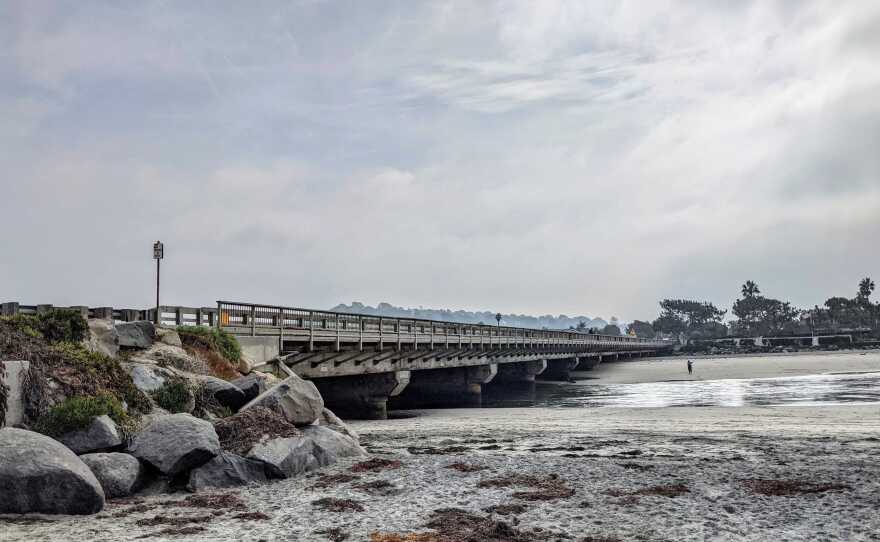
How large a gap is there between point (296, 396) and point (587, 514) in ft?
25.9

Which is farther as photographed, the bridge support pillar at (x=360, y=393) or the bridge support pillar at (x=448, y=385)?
the bridge support pillar at (x=448, y=385)

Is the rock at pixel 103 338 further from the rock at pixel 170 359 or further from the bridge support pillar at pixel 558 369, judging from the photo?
the bridge support pillar at pixel 558 369

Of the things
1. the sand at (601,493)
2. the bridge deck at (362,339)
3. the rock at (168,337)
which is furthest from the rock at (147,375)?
the bridge deck at (362,339)

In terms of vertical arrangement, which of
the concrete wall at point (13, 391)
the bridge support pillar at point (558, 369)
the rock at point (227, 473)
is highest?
the concrete wall at point (13, 391)

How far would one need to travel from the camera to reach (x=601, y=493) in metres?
11.1

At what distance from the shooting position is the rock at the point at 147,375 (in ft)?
49.8

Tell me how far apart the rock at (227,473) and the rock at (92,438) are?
5.19ft

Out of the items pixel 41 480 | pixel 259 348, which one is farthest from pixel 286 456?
pixel 259 348

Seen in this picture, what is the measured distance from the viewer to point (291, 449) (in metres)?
13.5

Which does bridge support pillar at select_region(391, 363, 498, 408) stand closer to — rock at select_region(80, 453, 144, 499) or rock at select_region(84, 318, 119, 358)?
rock at select_region(84, 318, 119, 358)

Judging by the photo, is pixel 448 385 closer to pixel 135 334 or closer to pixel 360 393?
pixel 360 393

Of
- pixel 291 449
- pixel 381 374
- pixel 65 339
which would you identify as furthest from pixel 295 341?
pixel 291 449

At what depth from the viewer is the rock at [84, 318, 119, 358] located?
52.9 feet

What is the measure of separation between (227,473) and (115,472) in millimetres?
1926
